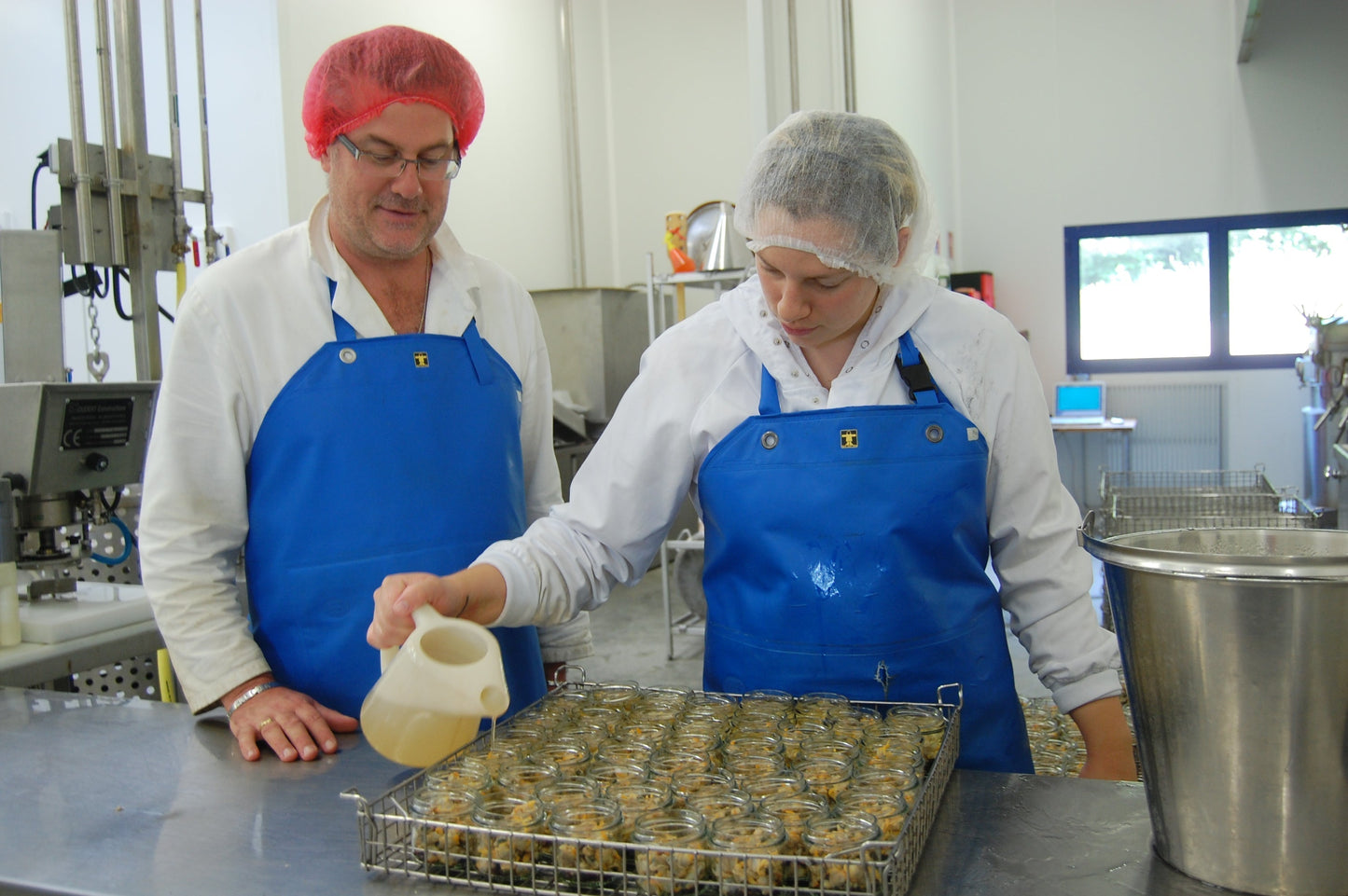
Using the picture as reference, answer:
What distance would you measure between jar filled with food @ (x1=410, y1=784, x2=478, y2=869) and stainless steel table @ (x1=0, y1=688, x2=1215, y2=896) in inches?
1.2

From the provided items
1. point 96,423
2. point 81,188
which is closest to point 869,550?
point 96,423

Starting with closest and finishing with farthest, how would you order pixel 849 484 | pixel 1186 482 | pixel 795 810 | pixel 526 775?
pixel 795 810, pixel 526 775, pixel 849 484, pixel 1186 482

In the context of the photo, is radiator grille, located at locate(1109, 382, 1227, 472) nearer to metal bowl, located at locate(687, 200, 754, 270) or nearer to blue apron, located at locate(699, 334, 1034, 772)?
metal bowl, located at locate(687, 200, 754, 270)

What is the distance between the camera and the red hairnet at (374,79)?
1.51 meters

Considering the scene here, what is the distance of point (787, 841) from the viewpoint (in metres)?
0.89

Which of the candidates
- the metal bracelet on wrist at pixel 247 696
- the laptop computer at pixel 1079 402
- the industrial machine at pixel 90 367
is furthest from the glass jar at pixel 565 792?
the laptop computer at pixel 1079 402

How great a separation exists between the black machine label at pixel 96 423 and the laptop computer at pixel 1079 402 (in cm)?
655

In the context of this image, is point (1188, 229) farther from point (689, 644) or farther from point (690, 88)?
point (689, 644)

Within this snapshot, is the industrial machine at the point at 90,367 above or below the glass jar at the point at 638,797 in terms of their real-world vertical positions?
above

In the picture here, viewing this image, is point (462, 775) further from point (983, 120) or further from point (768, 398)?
point (983, 120)

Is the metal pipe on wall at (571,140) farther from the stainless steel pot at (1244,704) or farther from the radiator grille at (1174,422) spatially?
the stainless steel pot at (1244,704)

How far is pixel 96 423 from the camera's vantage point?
1.97 meters

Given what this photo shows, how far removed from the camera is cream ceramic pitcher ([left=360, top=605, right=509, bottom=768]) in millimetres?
1028

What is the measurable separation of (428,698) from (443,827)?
0.45 ft
